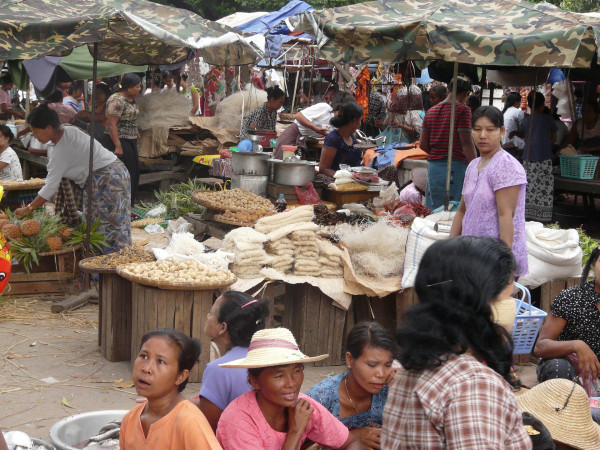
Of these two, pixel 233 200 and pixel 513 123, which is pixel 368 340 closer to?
pixel 233 200

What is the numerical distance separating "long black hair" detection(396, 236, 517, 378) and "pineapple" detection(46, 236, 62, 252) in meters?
5.94

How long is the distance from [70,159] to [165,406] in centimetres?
479

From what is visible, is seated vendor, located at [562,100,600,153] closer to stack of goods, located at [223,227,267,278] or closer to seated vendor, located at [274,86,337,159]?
seated vendor, located at [274,86,337,159]

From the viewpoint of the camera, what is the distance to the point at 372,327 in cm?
347

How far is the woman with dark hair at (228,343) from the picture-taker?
3.46 metres

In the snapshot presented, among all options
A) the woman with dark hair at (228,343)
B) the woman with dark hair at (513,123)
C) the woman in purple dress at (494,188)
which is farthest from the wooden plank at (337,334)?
the woman with dark hair at (513,123)

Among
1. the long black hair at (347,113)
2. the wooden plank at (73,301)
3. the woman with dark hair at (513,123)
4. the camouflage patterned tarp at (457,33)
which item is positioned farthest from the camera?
Result: the woman with dark hair at (513,123)

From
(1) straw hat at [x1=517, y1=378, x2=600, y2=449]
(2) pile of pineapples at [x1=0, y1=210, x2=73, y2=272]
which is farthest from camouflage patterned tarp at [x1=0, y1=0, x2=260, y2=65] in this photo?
(1) straw hat at [x1=517, y1=378, x2=600, y2=449]

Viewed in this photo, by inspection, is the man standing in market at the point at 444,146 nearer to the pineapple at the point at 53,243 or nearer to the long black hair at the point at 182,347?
the pineapple at the point at 53,243

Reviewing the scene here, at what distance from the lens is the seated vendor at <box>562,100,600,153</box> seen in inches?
484

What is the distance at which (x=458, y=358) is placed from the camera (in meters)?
1.95

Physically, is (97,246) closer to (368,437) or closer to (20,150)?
(368,437)

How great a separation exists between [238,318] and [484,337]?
191cm

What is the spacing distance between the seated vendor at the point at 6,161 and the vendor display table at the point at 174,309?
491 cm
